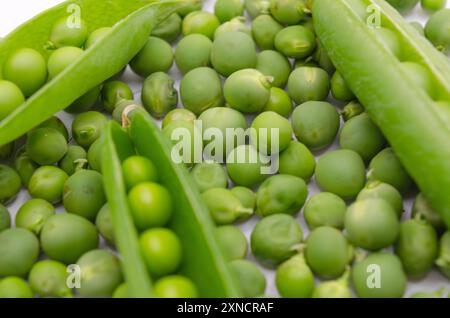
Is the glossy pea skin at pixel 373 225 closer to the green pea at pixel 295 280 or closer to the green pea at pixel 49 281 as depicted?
the green pea at pixel 295 280

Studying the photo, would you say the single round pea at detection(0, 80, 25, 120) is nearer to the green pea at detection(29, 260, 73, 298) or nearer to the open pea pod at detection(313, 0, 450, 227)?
the green pea at detection(29, 260, 73, 298)

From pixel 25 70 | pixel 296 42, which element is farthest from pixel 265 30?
pixel 25 70

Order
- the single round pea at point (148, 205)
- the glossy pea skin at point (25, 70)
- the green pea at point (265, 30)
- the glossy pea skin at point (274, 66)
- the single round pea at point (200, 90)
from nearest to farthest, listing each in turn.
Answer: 1. the single round pea at point (148, 205)
2. the glossy pea skin at point (25, 70)
3. the single round pea at point (200, 90)
4. the glossy pea skin at point (274, 66)
5. the green pea at point (265, 30)

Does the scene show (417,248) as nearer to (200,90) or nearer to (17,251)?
(200,90)

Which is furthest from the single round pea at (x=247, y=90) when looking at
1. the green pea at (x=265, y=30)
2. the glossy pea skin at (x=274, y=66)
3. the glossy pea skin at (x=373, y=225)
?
the glossy pea skin at (x=373, y=225)

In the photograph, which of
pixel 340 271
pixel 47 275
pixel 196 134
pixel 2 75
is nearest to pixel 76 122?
pixel 2 75

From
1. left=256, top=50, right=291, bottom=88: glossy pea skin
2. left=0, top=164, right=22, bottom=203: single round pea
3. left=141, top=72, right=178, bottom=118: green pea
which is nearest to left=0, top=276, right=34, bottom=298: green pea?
left=0, top=164, right=22, bottom=203: single round pea

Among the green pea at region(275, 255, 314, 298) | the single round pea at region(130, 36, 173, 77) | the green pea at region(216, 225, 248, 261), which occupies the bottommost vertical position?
the green pea at region(275, 255, 314, 298)

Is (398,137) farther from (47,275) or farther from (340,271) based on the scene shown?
(47,275)
